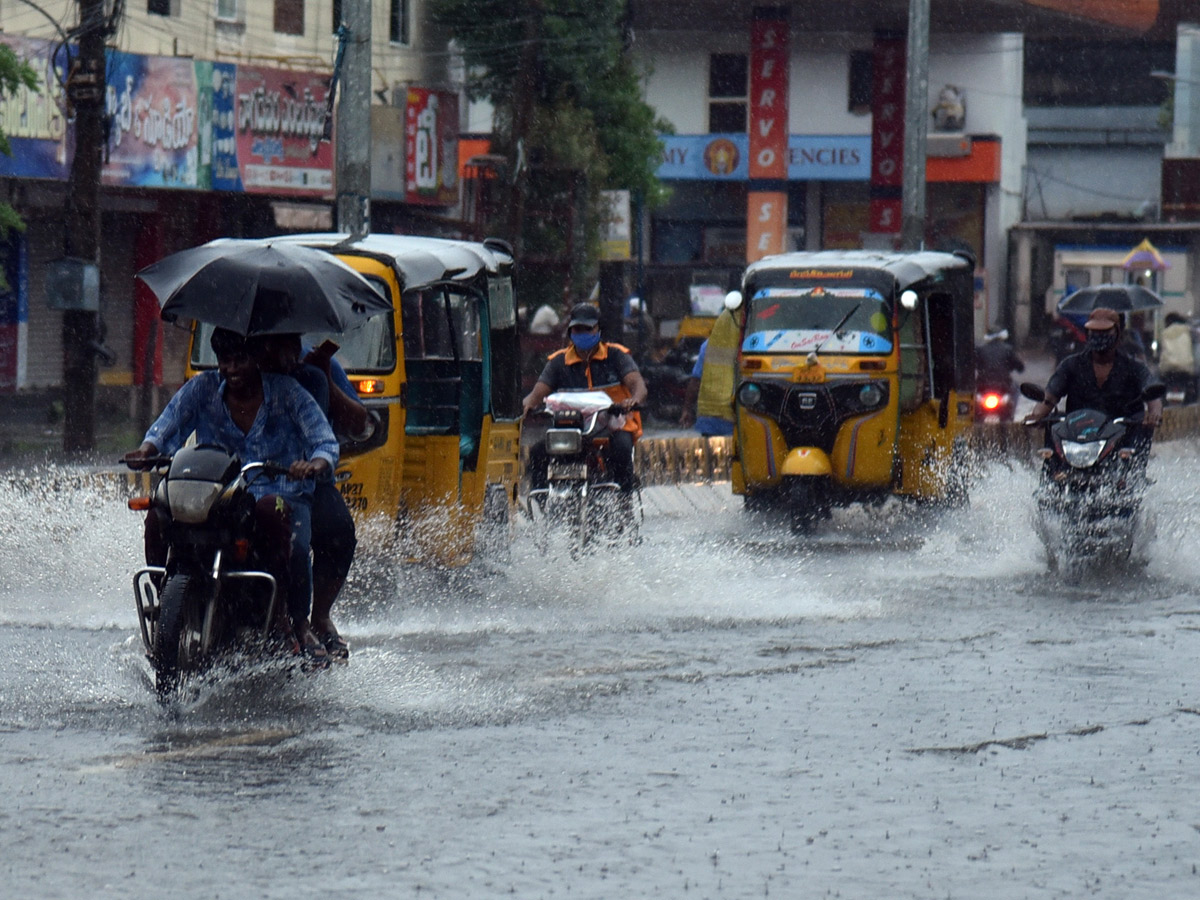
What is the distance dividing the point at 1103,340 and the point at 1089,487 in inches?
36.1

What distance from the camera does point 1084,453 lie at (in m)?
13.0

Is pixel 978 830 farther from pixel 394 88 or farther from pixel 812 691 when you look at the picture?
pixel 394 88

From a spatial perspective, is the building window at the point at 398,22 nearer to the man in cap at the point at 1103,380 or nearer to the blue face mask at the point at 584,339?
the blue face mask at the point at 584,339

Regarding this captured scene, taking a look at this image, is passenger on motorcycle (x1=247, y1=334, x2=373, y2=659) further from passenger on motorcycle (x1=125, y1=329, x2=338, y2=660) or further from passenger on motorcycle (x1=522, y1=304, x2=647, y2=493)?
passenger on motorcycle (x1=522, y1=304, x2=647, y2=493)

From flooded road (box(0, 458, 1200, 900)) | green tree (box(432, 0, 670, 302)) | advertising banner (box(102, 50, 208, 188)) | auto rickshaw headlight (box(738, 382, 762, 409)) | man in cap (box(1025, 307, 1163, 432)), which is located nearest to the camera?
flooded road (box(0, 458, 1200, 900))

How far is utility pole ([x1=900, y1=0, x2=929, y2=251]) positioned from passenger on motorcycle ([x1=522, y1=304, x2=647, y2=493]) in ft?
49.4

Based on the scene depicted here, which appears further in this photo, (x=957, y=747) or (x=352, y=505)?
(x=352, y=505)

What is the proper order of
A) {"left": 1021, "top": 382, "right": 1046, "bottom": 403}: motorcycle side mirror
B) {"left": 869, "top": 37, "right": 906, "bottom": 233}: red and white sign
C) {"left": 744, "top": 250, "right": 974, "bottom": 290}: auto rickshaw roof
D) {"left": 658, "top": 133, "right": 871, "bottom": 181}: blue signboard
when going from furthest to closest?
1. {"left": 658, "top": 133, "right": 871, "bottom": 181}: blue signboard
2. {"left": 869, "top": 37, "right": 906, "bottom": 233}: red and white sign
3. {"left": 744, "top": 250, "right": 974, "bottom": 290}: auto rickshaw roof
4. {"left": 1021, "top": 382, "right": 1046, "bottom": 403}: motorcycle side mirror

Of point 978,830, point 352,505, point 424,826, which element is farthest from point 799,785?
point 352,505

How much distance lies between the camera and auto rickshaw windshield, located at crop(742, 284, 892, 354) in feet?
53.9

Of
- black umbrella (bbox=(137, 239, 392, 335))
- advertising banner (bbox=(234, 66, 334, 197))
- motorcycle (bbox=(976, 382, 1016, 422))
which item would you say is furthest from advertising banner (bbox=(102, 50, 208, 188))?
black umbrella (bbox=(137, 239, 392, 335))

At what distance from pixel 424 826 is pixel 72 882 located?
1.05m

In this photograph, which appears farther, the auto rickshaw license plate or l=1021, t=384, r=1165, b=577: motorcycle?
the auto rickshaw license plate

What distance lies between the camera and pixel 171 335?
1261 inches
